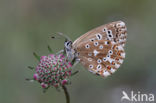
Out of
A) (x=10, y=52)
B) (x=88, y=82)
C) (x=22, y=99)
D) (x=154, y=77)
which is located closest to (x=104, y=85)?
(x=88, y=82)

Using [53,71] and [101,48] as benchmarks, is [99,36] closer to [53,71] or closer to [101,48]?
[101,48]

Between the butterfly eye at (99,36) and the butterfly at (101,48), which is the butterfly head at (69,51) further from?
the butterfly eye at (99,36)

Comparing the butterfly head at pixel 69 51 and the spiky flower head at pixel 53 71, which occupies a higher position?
the butterfly head at pixel 69 51

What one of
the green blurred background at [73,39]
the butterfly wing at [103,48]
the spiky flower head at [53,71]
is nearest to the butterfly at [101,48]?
the butterfly wing at [103,48]

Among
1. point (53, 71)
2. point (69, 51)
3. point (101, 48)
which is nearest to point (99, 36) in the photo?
point (101, 48)

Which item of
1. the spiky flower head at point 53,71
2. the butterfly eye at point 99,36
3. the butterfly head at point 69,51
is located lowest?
the spiky flower head at point 53,71

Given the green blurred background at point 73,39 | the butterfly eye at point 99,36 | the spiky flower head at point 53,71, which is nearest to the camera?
the spiky flower head at point 53,71

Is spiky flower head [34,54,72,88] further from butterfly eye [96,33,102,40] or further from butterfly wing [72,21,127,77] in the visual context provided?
butterfly eye [96,33,102,40]
